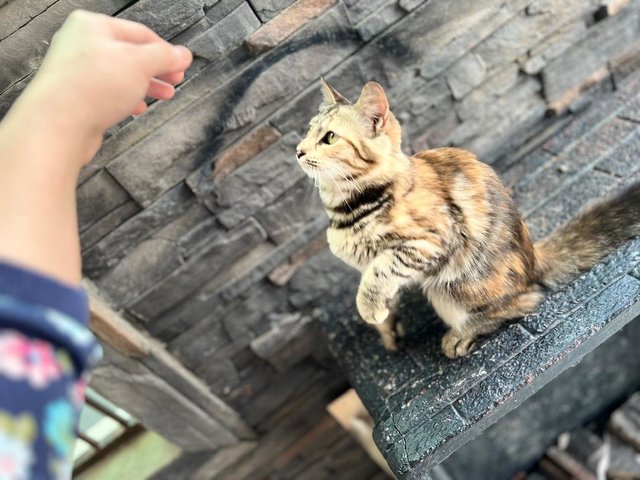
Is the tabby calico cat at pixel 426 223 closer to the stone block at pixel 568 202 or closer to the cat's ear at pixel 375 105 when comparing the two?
the cat's ear at pixel 375 105

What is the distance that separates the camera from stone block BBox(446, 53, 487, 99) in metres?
1.62

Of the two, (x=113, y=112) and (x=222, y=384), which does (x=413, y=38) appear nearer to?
(x=113, y=112)

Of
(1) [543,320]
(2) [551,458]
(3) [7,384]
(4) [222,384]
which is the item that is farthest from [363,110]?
(2) [551,458]

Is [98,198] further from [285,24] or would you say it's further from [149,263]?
[285,24]

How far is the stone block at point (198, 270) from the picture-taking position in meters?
1.56

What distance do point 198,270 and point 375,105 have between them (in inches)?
31.0

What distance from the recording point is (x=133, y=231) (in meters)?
1.44

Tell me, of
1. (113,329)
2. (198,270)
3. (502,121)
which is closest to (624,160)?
(502,121)

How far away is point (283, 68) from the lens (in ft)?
4.59

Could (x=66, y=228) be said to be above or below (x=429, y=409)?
above

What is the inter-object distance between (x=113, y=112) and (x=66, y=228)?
201mm

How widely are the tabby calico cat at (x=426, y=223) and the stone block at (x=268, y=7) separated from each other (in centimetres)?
29

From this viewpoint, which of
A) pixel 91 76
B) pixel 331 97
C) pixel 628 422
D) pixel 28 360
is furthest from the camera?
pixel 628 422

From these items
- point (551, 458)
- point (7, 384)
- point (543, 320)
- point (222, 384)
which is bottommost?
point (551, 458)
